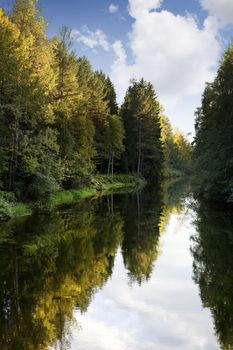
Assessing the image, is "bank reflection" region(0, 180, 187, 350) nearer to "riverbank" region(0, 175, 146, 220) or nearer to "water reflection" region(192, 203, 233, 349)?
"riverbank" region(0, 175, 146, 220)

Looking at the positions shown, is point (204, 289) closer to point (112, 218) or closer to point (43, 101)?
point (112, 218)

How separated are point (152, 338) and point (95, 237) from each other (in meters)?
10.6

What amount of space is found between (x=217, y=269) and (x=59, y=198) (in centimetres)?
2205

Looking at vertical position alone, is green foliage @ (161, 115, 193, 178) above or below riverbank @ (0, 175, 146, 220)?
above

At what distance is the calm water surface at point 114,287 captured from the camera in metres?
8.35

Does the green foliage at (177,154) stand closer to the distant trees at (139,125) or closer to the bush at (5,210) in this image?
the distant trees at (139,125)

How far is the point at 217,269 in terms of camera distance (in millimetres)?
13477

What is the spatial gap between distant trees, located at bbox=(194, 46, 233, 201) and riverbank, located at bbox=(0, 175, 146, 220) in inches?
436

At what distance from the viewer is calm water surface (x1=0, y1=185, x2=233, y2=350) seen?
329 inches

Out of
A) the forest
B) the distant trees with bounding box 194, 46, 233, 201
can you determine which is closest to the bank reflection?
the forest

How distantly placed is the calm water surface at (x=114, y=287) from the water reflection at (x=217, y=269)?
0.10 feet

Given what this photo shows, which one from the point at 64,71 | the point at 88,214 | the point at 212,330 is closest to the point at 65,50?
the point at 64,71

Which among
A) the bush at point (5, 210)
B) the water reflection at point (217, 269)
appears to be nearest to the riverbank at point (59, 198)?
the bush at point (5, 210)

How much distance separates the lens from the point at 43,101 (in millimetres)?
28531
